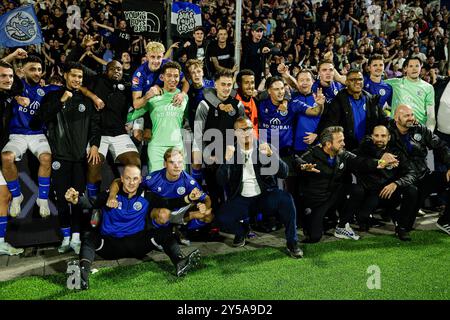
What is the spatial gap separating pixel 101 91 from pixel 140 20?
2810 millimetres

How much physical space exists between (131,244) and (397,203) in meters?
3.34

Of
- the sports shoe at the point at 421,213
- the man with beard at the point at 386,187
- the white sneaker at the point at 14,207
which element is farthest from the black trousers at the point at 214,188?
the sports shoe at the point at 421,213

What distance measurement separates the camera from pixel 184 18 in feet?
26.5

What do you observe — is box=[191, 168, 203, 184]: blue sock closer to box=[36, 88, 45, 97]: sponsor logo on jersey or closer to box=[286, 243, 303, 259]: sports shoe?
box=[286, 243, 303, 259]: sports shoe

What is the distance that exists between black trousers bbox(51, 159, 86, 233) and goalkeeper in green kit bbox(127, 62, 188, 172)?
78 centimetres

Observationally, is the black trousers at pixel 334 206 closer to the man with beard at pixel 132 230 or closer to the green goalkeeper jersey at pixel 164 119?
the man with beard at pixel 132 230

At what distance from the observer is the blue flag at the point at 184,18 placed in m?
8.05

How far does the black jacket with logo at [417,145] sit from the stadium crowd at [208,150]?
15mm

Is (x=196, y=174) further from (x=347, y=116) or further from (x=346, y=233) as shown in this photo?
(x=347, y=116)

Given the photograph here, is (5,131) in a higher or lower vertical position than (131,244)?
higher

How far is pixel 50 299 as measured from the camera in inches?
157

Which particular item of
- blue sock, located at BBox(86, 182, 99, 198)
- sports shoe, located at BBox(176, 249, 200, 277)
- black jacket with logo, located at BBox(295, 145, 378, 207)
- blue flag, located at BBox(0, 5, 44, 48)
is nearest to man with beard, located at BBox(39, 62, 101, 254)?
blue sock, located at BBox(86, 182, 99, 198)

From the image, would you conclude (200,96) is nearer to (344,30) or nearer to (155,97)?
(155,97)

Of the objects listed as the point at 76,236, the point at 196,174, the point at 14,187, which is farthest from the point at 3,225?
the point at 196,174
